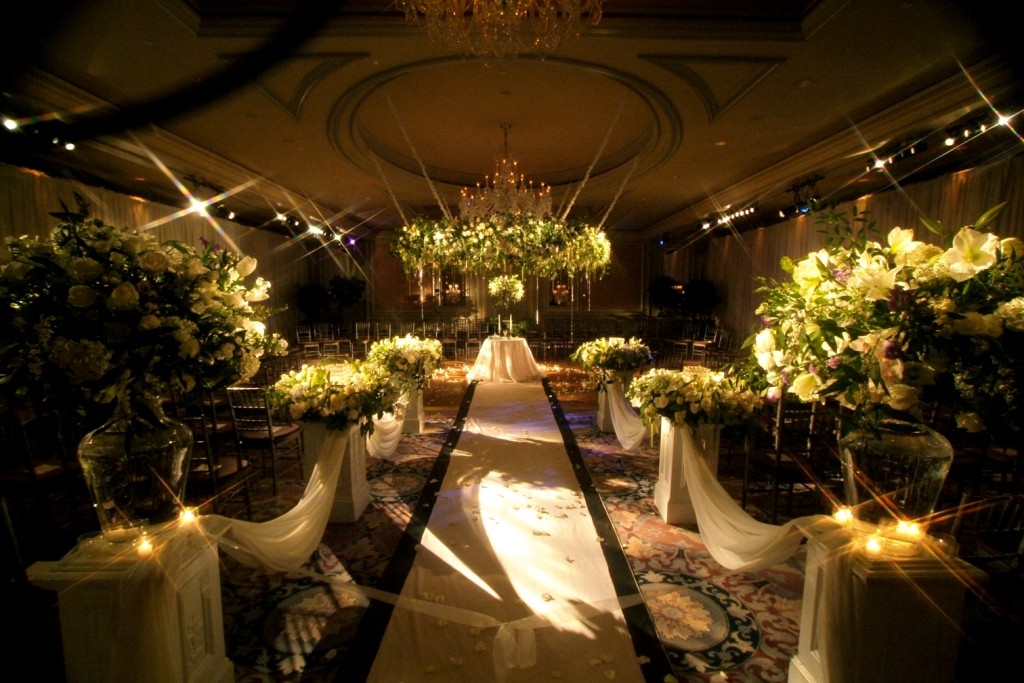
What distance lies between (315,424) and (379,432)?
1.46 metres

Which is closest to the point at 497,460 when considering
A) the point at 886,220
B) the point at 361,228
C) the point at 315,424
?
the point at 315,424

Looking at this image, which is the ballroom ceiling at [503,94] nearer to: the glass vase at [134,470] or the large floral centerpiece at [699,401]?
the large floral centerpiece at [699,401]

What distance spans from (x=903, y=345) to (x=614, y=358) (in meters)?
4.46

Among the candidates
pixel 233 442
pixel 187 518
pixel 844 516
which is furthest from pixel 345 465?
pixel 844 516

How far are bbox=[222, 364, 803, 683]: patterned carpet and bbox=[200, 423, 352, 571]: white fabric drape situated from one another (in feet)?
1.02

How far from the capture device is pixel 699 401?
3.45m

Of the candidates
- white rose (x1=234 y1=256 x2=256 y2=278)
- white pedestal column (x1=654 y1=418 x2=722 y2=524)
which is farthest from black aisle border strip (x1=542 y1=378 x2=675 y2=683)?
white rose (x1=234 y1=256 x2=256 y2=278)

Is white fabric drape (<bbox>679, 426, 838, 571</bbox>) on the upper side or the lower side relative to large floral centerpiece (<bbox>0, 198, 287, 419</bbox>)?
Answer: lower

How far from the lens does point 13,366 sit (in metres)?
1.50

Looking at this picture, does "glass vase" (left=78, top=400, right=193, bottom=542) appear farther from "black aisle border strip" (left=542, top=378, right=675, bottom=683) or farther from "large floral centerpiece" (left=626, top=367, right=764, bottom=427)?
"large floral centerpiece" (left=626, top=367, right=764, bottom=427)

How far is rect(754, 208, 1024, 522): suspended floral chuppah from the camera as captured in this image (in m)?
1.44

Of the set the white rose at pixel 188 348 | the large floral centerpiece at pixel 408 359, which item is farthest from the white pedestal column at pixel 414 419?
the white rose at pixel 188 348

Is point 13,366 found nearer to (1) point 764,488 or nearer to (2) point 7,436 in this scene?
(2) point 7,436

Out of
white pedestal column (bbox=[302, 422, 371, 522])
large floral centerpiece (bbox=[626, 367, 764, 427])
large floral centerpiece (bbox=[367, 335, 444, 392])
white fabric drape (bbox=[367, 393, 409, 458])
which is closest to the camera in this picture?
large floral centerpiece (bbox=[626, 367, 764, 427])
